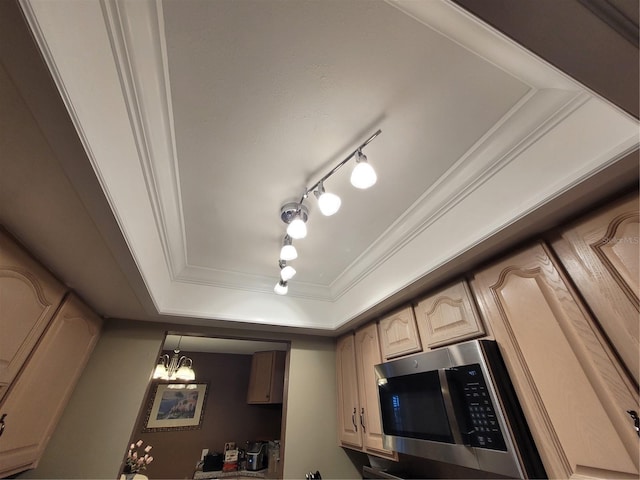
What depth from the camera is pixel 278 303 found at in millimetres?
2057

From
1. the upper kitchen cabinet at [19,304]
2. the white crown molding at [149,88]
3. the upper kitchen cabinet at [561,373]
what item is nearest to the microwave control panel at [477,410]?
the upper kitchen cabinet at [561,373]

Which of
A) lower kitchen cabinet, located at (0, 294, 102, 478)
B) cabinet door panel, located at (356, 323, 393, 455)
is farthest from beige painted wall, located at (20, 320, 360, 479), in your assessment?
cabinet door panel, located at (356, 323, 393, 455)

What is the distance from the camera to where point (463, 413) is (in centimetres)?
108

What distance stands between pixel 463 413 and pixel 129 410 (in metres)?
1.84

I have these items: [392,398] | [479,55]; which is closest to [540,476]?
[392,398]

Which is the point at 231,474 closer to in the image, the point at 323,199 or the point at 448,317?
the point at 448,317

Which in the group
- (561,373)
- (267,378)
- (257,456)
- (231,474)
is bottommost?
(231,474)

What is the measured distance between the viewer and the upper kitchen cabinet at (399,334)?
1487mm

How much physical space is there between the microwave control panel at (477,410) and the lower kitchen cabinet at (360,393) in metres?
0.67

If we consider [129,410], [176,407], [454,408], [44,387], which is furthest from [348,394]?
[176,407]

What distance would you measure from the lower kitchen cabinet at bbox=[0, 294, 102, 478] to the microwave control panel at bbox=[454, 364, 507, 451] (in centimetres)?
183

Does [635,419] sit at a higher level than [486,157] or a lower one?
lower

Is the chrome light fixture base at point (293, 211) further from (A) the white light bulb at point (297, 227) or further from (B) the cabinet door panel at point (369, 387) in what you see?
(B) the cabinet door panel at point (369, 387)

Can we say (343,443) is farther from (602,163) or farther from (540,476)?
(602,163)
